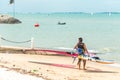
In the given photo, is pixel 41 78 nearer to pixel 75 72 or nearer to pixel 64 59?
pixel 75 72

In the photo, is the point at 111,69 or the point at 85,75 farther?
the point at 111,69

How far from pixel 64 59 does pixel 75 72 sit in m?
6.13

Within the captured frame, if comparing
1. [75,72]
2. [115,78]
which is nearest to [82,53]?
[75,72]

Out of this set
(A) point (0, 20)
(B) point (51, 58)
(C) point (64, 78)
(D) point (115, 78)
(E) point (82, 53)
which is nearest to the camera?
(C) point (64, 78)

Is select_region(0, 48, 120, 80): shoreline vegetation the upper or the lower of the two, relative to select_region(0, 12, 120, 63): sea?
upper

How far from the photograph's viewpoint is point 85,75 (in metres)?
16.3

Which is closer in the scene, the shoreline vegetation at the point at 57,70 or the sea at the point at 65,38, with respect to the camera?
the shoreline vegetation at the point at 57,70

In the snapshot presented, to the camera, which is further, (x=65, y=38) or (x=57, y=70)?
(x=65, y=38)

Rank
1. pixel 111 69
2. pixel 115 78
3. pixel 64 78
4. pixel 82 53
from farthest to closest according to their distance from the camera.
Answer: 1. pixel 111 69
2. pixel 82 53
3. pixel 115 78
4. pixel 64 78

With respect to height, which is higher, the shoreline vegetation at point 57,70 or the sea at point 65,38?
the shoreline vegetation at point 57,70

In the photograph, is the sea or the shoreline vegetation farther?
the sea

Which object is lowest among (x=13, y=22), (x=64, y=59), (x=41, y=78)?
(x=13, y=22)

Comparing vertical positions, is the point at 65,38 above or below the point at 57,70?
below

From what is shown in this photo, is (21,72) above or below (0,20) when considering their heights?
above
